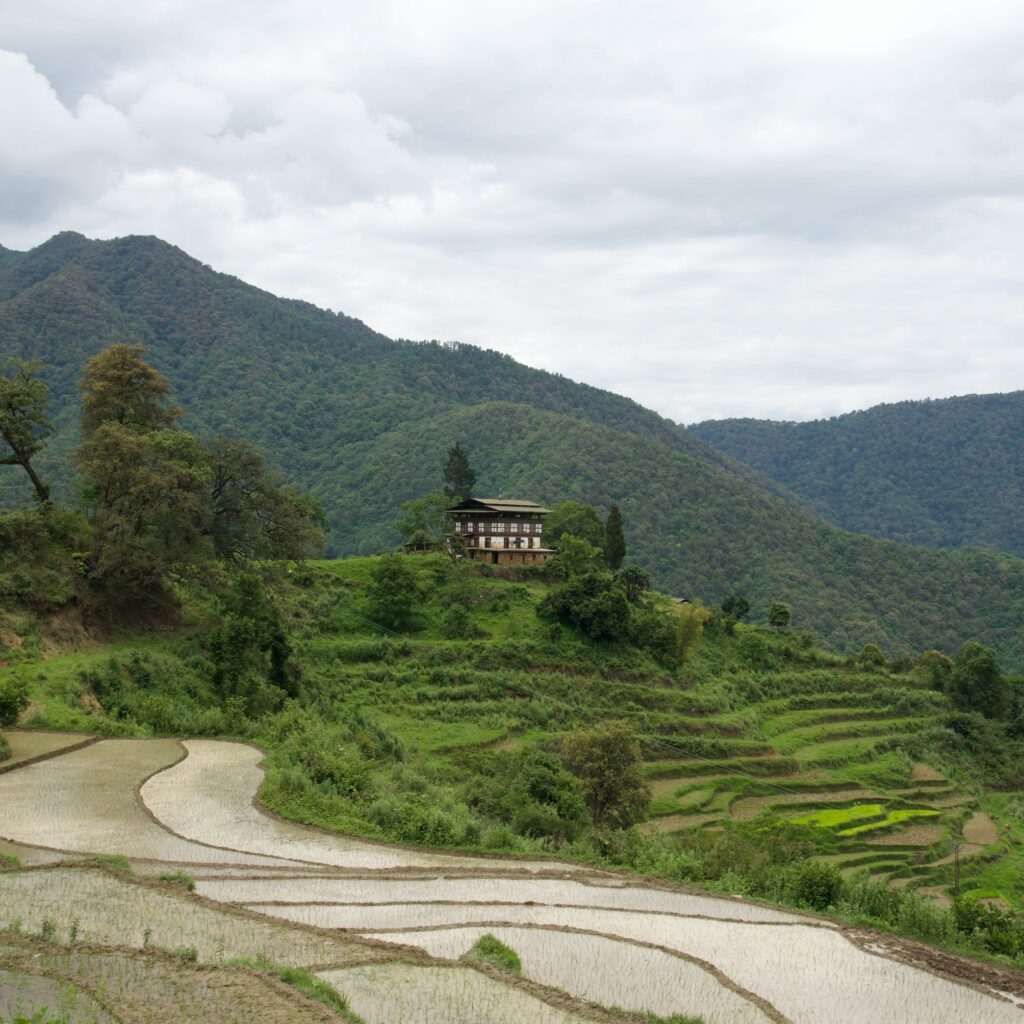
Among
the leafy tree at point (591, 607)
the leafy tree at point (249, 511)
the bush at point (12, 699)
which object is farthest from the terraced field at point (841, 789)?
the bush at point (12, 699)

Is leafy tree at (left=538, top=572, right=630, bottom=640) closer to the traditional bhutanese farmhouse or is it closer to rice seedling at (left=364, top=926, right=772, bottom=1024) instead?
the traditional bhutanese farmhouse

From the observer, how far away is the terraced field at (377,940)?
9469 mm

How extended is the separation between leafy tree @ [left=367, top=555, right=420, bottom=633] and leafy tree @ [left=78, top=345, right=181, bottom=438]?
16335mm

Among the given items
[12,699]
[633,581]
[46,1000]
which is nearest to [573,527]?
[633,581]

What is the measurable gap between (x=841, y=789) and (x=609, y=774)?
19.6m

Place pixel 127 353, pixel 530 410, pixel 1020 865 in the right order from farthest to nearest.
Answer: pixel 530 410 < pixel 1020 865 < pixel 127 353

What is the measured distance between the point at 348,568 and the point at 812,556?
70.9 metres

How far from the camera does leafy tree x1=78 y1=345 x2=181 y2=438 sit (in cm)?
3419

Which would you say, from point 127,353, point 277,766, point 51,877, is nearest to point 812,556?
point 127,353

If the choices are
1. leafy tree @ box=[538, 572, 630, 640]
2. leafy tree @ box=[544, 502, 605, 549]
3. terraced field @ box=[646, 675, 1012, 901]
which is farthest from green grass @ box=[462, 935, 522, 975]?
leafy tree @ box=[544, 502, 605, 549]

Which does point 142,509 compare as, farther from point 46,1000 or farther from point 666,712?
point 666,712

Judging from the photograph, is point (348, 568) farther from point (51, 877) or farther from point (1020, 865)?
point (51, 877)

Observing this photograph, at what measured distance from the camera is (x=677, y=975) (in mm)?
11180

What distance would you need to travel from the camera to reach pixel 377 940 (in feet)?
37.3
